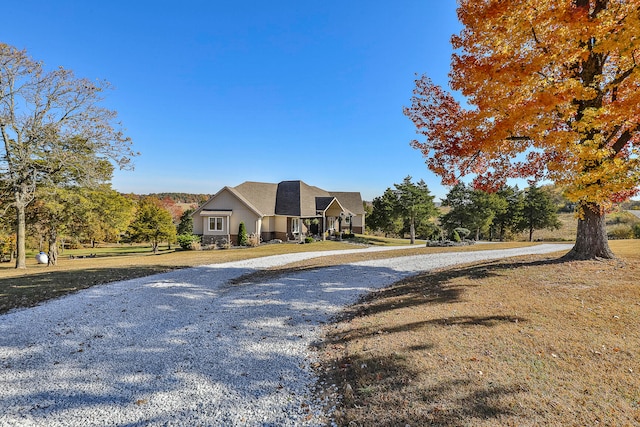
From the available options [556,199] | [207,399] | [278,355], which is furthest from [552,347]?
[556,199]

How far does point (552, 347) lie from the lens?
4.67 meters

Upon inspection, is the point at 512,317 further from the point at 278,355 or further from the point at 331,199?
the point at 331,199

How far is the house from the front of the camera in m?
29.2

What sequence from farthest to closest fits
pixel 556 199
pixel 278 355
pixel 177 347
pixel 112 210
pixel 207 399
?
pixel 556 199 < pixel 112 210 < pixel 177 347 < pixel 278 355 < pixel 207 399

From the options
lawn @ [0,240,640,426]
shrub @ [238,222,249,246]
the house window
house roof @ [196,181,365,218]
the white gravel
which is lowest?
the white gravel

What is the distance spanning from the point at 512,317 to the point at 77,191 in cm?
2440

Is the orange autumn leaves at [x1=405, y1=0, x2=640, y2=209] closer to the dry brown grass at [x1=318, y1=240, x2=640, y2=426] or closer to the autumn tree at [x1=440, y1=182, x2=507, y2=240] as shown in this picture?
the dry brown grass at [x1=318, y1=240, x2=640, y2=426]

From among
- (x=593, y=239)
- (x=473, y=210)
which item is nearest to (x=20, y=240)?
(x=593, y=239)

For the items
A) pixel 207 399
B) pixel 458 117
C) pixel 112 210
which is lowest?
pixel 207 399

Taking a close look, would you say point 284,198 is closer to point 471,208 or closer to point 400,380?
point 471,208

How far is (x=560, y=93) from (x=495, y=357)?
→ 7.00 meters

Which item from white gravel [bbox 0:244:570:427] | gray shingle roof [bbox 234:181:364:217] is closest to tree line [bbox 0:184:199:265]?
gray shingle roof [bbox 234:181:364:217]

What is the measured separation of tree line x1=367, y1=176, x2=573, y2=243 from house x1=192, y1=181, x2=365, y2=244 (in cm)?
719

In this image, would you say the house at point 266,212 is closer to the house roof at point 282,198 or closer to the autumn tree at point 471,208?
the house roof at point 282,198
